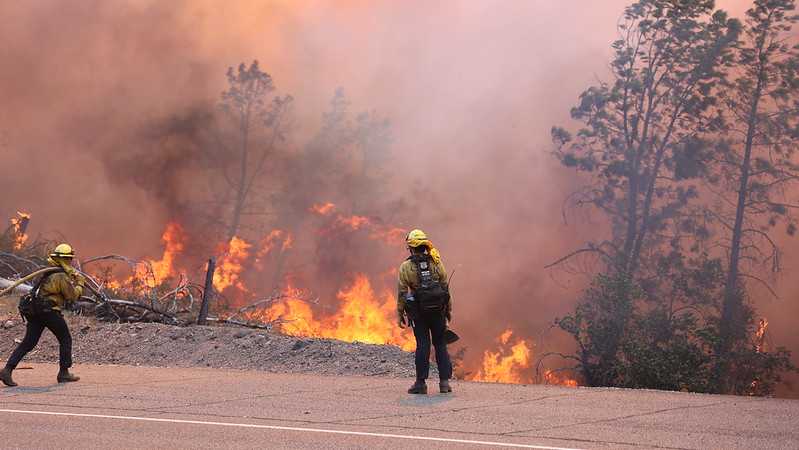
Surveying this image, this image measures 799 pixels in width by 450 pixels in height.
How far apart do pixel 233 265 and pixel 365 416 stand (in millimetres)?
29241

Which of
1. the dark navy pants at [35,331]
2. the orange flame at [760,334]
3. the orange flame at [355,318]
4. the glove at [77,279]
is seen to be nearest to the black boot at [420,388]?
the glove at [77,279]

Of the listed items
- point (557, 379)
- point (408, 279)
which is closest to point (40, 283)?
point (408, 279)

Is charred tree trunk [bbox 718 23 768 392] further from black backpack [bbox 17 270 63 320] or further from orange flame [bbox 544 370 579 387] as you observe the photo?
black backpack [bbox 17 270 63 320]

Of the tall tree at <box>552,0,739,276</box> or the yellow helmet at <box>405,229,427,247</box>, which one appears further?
Result: the tall tree at <box>552,0,739,276</box>

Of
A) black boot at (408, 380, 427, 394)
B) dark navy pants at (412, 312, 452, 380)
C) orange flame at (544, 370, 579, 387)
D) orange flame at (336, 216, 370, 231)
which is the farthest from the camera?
orange flame at (336, 216, 370, 231)

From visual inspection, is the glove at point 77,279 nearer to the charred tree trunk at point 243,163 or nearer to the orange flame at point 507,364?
the orange flame at point 507,364

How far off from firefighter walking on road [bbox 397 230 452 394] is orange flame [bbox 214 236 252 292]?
81.1 feet

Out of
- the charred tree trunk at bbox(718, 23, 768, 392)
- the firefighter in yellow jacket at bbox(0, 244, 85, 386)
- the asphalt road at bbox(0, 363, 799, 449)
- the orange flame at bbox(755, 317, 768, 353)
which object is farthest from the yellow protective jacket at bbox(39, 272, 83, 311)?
the orange flame at bbox(755, 317, 768, 353)

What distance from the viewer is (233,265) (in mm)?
37906

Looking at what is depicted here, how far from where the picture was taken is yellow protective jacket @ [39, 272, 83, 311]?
11.8 meters

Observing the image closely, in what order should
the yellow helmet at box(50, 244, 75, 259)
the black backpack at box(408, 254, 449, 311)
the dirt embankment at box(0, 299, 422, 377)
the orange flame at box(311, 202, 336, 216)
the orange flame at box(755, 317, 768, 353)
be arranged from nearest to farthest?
the black backpack at box(408, 254, 449, 311)
the yellow helmet at box(50, 244, 75, 259)
the dirt embankment at box(0, 299, 422, 377)
the orange flame at box(755, 317, 768, 353)
the orange flame at box(311, 202, 336, 216)

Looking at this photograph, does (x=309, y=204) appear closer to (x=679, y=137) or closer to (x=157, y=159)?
(x=157, y=159)

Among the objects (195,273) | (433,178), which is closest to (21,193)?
(195,273)

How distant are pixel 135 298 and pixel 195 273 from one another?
18.1 m
